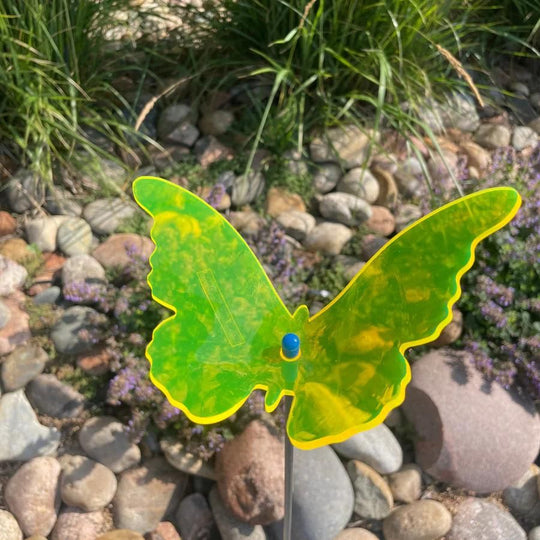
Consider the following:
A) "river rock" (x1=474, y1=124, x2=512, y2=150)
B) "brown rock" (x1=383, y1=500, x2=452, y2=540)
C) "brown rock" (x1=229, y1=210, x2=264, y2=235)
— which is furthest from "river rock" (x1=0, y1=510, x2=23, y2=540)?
"river rock" (x1=474, y1=124, x2=512, y2=150)

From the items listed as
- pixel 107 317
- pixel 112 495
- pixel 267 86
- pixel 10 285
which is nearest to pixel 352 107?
pixel 267 86

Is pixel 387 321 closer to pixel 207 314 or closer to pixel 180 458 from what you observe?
pixel 207 314

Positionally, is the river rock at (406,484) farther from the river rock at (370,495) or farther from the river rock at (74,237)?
the river rock at (74,237)

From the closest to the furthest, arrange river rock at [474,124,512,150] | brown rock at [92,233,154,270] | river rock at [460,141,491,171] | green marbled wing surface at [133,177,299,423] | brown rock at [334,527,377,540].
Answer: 1. green marbled wing surface at [133,177,299,423]
2. brown rock at [334,527,377,540]
3. brown rock at [92,233,154,270]
4. river rock at [460,141,491,171]
5. river rock at [474,124,512,150]

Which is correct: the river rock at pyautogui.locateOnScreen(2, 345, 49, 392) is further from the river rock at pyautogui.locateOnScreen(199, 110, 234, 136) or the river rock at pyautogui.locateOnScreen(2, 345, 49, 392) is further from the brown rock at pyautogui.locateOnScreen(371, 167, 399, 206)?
the brown rock at pyautogui.locateOnScreen(371, 167, 399, 206)

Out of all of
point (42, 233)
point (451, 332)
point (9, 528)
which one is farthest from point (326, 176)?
point (9, 528)
